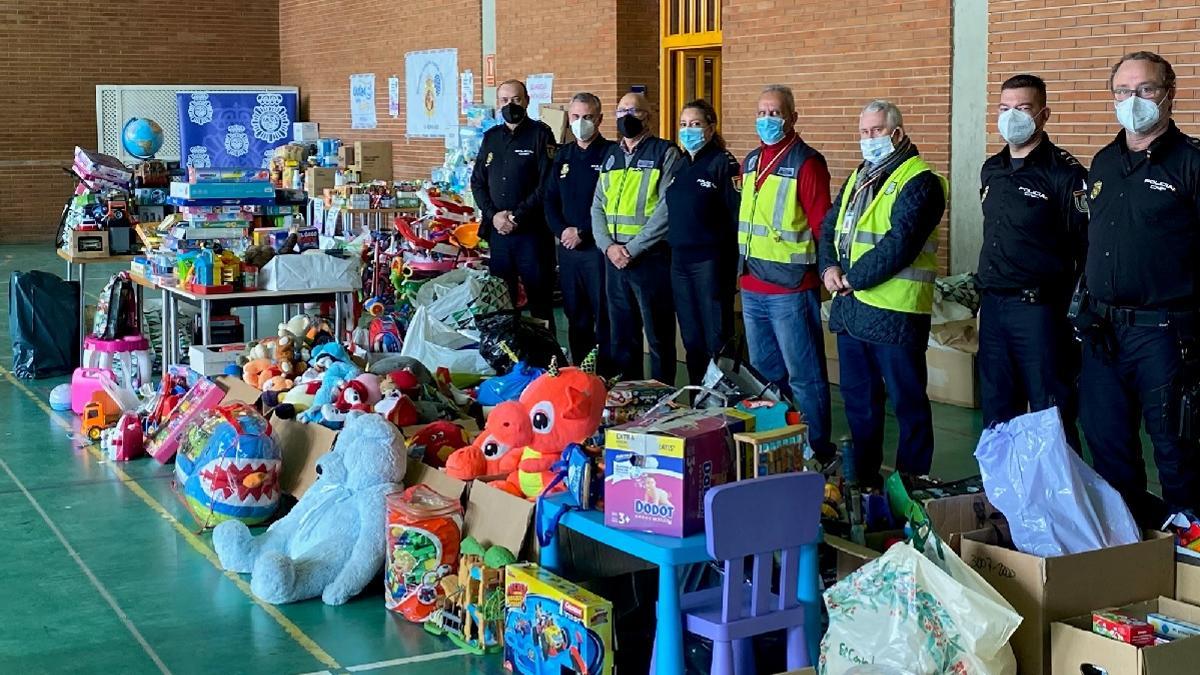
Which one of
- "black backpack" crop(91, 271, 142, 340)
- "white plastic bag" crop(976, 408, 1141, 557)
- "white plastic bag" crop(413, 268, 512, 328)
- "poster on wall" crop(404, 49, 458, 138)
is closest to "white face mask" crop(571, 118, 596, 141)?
"white plastic bag" crop(413, 268, 512, 328)

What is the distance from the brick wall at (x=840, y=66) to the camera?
9.22 m

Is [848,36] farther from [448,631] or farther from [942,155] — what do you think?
[448,631]

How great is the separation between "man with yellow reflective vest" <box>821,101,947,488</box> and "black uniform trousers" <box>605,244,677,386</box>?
5.85 feet

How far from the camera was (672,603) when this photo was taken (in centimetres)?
393

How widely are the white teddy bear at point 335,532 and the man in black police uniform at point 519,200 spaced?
133 inches

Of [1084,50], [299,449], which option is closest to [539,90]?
[1084,50]

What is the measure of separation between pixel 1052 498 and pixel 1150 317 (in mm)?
918

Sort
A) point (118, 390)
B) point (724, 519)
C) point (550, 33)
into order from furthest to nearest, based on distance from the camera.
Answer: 1. point (550, 33)
2. point (118, 390)
3. point (724, 519)

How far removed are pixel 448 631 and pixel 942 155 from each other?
221 inches

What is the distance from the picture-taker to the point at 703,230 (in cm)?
719

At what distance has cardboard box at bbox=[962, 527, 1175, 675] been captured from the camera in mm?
3900

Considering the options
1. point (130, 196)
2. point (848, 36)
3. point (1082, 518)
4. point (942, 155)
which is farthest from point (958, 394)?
point (130, 196)

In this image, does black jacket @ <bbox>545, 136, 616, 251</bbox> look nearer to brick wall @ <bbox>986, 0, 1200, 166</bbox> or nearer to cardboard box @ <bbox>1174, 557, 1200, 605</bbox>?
brick wall @ <bbox>986, 0, 1200, 166</bbox>

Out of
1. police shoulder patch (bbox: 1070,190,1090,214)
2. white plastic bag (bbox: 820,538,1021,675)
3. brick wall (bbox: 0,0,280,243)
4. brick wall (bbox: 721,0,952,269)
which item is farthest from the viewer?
brick wall (bbox: 0,0,280,243)
